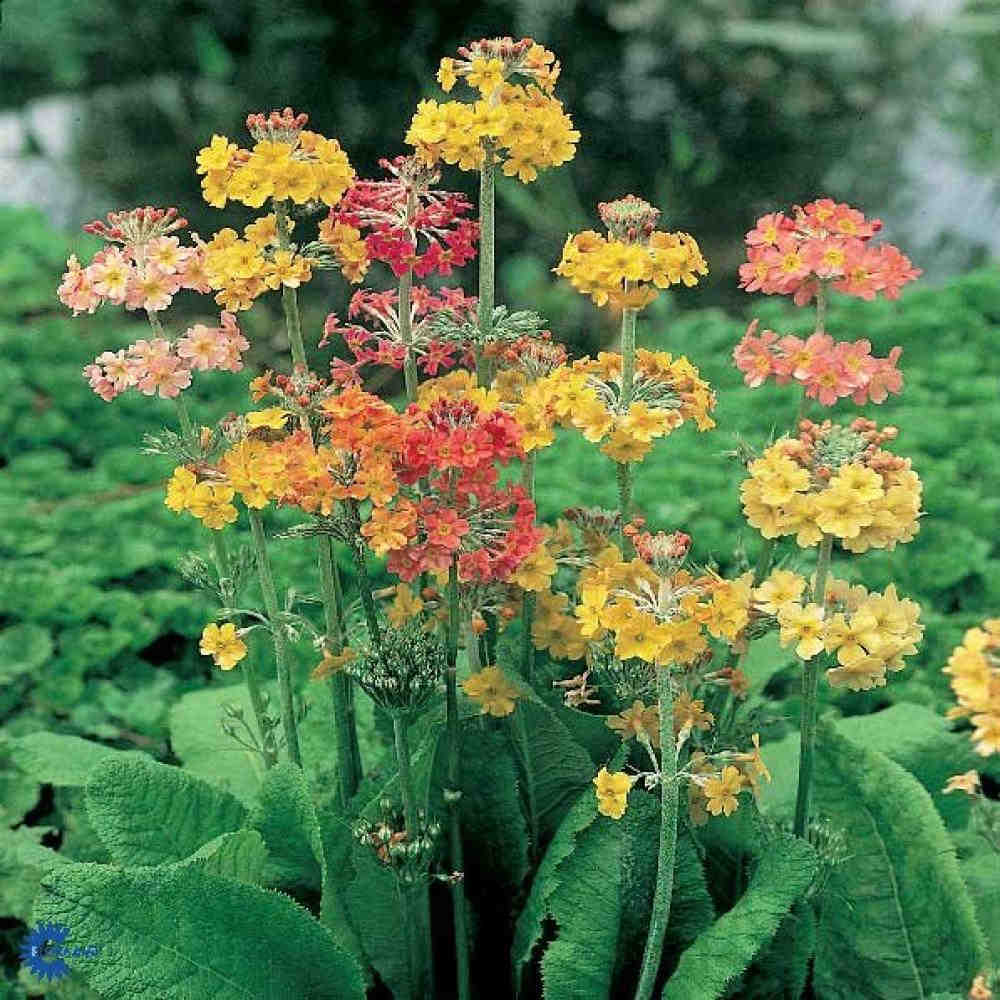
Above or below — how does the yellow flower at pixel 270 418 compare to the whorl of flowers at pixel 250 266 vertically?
below

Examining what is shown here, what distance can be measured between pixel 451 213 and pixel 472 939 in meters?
1.10

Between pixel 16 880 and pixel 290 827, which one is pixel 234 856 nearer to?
pixel 290 827

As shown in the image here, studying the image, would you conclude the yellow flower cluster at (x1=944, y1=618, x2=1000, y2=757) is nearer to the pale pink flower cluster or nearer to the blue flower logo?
the pale pink flower cluster

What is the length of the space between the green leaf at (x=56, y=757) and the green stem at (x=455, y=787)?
2.13ft

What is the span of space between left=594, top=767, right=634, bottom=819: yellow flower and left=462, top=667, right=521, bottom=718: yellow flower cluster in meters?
0.23

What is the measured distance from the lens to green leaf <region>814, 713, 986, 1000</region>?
7.60 ft

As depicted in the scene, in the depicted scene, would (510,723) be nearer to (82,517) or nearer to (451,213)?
(451,213)

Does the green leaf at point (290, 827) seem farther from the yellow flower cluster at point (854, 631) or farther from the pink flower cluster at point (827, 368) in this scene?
the pink flower cluster at point (827, 368)

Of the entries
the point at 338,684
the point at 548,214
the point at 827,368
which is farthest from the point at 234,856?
the point at 548,214

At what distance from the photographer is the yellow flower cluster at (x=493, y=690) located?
2197 mm

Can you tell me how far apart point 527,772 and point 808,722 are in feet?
1.39

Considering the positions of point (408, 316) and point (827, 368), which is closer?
point (827, 368)

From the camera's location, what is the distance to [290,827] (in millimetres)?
2352

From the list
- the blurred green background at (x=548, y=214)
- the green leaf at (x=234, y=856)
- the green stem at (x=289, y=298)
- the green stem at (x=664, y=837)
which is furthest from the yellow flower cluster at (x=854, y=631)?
the blurred green background at (x=548, y=214)
